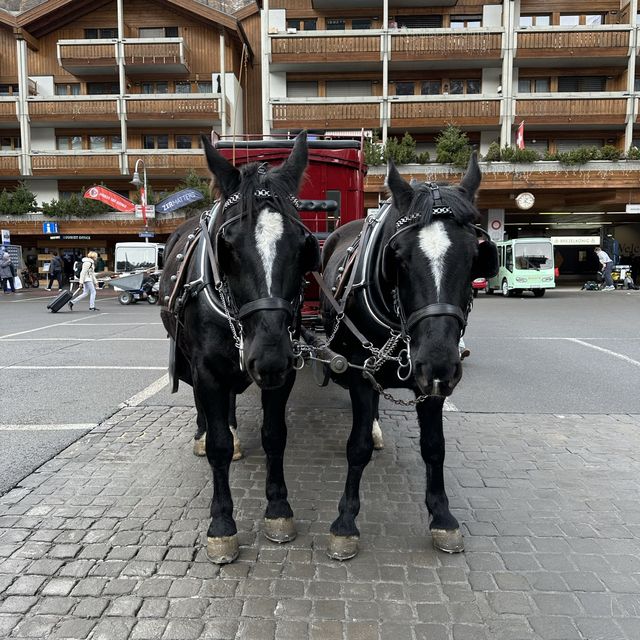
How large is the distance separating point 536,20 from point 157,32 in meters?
22.5

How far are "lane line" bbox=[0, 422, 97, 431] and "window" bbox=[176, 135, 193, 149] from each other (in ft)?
97.1

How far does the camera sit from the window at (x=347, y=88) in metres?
30.2

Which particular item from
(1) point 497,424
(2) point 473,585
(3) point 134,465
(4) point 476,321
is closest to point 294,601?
(2) point 473,585

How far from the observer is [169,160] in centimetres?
3028

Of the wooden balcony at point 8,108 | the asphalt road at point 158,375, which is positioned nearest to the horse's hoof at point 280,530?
the asphalt road at point 158,375

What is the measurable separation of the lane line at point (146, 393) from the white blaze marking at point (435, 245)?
15.7 feet

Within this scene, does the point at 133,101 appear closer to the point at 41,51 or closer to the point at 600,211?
the point at 41,51

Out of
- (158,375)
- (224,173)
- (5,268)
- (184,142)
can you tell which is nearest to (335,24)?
(184,142)

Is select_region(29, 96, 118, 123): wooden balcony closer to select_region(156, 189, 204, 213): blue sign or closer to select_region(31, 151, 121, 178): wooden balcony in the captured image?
select_region(31, 151, 121, 178): wooden balcony

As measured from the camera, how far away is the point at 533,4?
29250mm

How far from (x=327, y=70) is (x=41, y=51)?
1800 cm

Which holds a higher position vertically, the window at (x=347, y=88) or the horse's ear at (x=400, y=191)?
the window at (x=347, y=88)

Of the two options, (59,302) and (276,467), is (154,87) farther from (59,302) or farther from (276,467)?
(276,467)

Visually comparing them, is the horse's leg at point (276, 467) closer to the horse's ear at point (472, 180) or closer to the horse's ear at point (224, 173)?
the horse's ear at point (224, 173)
